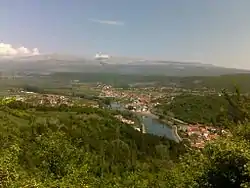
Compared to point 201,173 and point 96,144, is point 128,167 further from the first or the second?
point 201,173

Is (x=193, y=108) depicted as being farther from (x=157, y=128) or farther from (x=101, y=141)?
(x=101, y=141)

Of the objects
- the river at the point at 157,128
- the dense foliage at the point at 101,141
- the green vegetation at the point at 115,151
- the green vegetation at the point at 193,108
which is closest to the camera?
the green vegetation at the point at 115,151

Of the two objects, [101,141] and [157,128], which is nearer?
[101,141]

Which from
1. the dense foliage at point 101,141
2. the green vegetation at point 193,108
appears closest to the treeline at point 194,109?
the green vegetation at point 193,108

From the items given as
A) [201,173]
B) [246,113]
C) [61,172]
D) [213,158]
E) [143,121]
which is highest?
[246,113]

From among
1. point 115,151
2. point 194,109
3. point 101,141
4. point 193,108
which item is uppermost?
point 193,108

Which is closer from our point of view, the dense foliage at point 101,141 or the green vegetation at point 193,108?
the dense foliage at point 101,141

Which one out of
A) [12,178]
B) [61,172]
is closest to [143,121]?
[61,172]

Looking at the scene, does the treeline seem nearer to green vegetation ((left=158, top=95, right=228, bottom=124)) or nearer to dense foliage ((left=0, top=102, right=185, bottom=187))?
green vegetation ((left=158, top=95, right=228, bottom=124))

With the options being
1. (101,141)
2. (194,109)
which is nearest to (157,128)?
(194,109)

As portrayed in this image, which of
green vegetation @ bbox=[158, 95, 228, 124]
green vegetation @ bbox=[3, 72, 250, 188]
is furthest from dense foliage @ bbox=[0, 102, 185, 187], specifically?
green vegetation @ bbox=[158, 95, 228, 124]

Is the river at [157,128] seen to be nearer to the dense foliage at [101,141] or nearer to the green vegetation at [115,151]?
the green vegetation at [115,151]
